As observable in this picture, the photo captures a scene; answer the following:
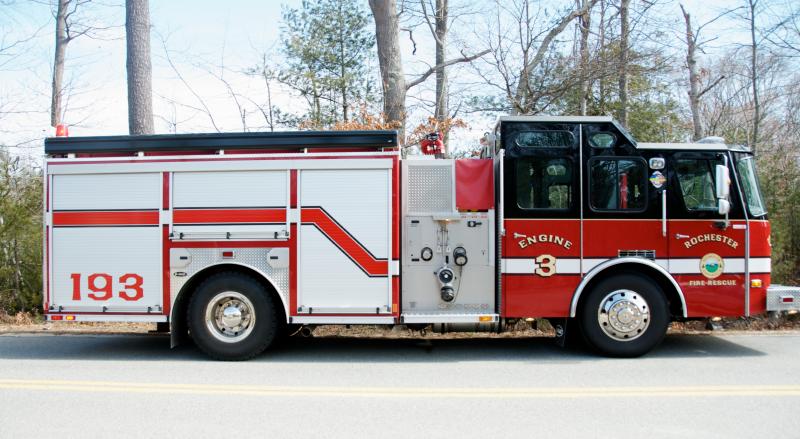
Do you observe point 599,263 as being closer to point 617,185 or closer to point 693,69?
point 617,185

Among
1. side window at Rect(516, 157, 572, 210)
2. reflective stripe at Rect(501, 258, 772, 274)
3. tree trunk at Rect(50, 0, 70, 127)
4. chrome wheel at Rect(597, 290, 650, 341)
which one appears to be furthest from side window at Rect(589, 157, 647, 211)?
tree trunk at Rect(50, 0, 70, 127)

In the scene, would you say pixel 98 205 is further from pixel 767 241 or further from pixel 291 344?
pixel 767 241

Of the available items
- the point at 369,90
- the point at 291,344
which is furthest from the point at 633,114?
the point at 291,344

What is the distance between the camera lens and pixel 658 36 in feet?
51.6

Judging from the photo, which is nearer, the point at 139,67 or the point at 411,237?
the point at 411,237

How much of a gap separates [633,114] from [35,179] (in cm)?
1596

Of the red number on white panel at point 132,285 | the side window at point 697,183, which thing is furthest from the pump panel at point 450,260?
the red number on white panel at point 132,285

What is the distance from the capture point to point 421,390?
610cm

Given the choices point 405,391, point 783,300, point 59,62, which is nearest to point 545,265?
point 405,391

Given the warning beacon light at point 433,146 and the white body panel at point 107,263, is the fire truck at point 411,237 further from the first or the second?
the warning beacon light at point 433,146

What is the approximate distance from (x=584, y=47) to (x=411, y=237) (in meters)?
10.2

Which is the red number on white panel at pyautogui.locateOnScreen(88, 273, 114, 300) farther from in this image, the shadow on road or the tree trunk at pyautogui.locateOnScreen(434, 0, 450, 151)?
the tree trunk at pyautogui.locateOnScreen(434, 0, 450, 151)

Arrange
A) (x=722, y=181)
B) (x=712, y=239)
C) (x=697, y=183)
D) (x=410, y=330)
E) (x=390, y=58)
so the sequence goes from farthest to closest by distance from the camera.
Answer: (x=390, y=58) < (x=410, y=330) < (x=697, y=183) < (x=712, y=239) < (x=722, y=181)

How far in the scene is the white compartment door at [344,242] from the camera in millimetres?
7414
